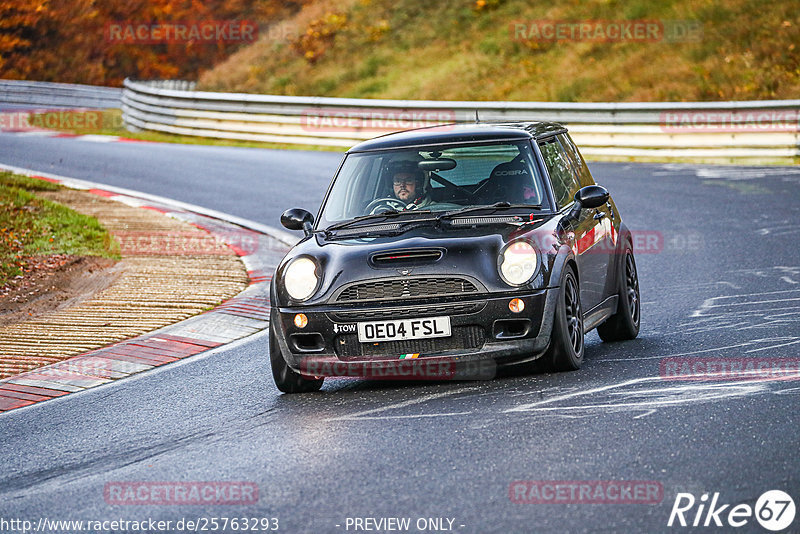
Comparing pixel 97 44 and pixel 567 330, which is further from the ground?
pixel 97 44

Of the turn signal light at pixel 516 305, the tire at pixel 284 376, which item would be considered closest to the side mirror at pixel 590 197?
the turn signal light at pixel 516 305

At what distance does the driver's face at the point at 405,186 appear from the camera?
8094 millimetres

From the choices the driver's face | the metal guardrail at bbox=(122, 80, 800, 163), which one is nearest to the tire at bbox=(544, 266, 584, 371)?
the driver's face

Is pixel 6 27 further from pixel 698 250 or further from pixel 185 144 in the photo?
pixel 698 250

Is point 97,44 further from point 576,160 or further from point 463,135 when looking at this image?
point 463,135

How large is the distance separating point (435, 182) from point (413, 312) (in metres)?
1.40

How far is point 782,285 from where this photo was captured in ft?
34.4

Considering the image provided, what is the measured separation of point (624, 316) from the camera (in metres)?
8.70

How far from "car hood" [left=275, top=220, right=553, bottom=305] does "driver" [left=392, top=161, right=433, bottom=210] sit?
59 cm

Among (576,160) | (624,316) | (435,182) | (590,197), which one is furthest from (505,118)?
(590,197)

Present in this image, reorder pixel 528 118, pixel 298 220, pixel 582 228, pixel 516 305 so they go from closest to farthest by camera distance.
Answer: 1. pixel 516 305
2. pixel 582 228
3. pixel 298 220
4. pixel 528 118

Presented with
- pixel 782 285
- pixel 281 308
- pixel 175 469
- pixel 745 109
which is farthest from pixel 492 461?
pixel 745 109

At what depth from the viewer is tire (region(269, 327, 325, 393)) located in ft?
24.3

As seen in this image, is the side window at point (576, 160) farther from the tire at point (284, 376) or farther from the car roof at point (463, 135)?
the tire at point (284, 376)
